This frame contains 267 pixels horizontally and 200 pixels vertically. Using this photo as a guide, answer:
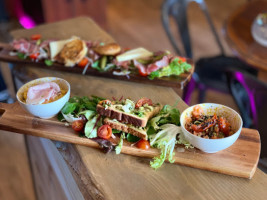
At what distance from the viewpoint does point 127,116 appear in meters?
1.12

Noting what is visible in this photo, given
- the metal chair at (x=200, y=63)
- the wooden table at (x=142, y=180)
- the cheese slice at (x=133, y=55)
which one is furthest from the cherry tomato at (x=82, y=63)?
the metal chair at (x=200, y=63)

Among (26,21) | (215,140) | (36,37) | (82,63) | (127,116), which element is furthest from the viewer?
(26,21)

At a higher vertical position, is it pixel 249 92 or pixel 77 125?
pixel 77 125

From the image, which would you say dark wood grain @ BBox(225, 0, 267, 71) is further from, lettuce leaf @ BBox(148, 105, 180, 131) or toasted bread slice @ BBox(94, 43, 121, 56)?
lettuce leaf @ BBox(148, 105, 180, 131)

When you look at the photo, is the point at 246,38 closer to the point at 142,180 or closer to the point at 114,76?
the point at 114,76

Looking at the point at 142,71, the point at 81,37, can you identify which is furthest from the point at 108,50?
the point at 81,37

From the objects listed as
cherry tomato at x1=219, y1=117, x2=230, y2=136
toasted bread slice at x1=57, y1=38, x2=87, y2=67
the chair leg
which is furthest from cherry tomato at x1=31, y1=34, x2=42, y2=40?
cherry tomato at x1=219, y1=117, x2=230, y2=136

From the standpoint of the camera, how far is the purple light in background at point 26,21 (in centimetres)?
470

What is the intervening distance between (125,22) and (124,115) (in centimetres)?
419

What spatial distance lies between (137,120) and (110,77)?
1.95ft

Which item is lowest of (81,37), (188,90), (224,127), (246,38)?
(188,90)

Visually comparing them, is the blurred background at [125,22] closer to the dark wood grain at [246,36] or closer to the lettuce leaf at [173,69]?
the dark wood grain at [246,36]

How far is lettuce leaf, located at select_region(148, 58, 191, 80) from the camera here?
1.58m

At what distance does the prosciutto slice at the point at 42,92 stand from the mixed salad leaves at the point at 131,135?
0.25 feet
